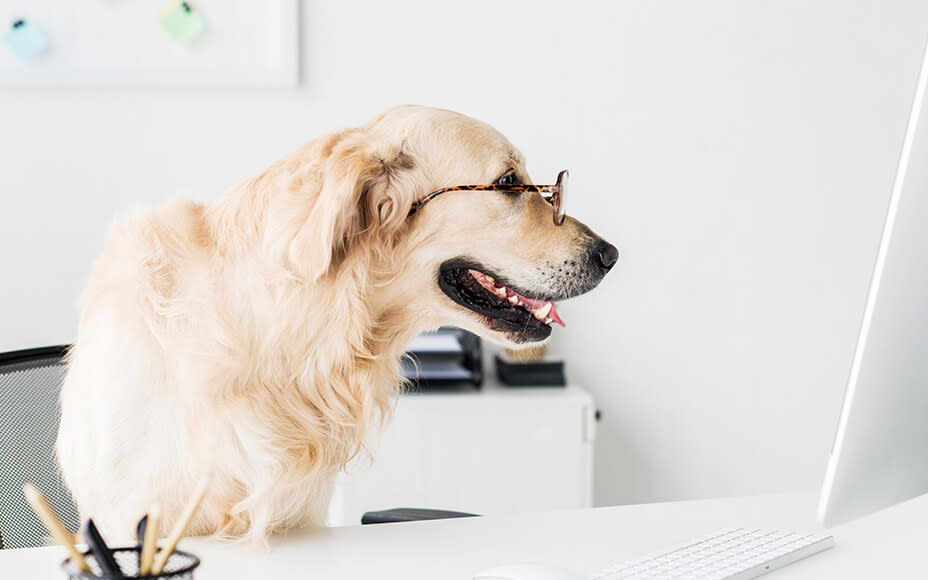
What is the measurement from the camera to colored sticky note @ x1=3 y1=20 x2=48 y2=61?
225cm

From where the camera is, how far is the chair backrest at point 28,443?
1.24 metres

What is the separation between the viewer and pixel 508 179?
3.84 ft

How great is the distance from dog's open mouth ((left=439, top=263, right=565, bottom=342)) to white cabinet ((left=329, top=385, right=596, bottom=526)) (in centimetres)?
97

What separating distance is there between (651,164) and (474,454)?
41.1 inches

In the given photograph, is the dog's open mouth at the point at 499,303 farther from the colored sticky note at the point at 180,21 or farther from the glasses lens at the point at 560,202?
the colored sticky note at the point at 180,21

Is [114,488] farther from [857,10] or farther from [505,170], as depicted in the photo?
[857,10]

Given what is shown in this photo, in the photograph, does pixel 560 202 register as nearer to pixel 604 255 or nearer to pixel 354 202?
pixel 604 255

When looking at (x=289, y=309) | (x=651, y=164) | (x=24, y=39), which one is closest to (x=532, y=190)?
(x=289, y=309)

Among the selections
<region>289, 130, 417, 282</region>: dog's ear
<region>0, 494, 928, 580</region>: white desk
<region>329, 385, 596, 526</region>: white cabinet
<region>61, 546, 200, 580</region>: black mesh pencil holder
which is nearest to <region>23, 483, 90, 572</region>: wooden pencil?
<region>61, 546, 200, 580</region>: black mesh pencil holder

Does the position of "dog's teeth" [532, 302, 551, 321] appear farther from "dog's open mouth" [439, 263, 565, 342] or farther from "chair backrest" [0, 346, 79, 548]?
"chair backrest" [0, 346, 79, 548]

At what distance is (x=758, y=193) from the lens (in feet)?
8.75

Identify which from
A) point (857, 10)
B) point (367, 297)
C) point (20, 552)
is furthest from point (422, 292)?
point (857, 10)

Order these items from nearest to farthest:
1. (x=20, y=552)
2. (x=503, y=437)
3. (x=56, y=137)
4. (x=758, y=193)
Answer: (x=20, y=552)
(x=503, y=437)
(x=56, y=137)
(x=758, y=193)

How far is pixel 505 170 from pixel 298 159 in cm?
27
